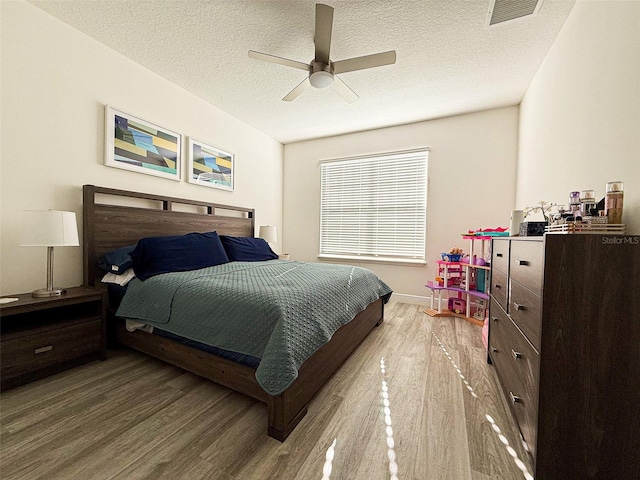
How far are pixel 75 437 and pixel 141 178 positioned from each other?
7.18ft

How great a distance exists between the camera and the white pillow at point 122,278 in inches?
80.2

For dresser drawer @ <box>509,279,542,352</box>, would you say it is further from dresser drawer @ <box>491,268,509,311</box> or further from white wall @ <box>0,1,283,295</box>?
white wall @ <box>0,1,283,295</box>

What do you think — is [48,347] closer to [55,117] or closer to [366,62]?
[55,117]

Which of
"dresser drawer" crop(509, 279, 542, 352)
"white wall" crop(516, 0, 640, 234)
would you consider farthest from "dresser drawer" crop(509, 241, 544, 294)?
"white wall" crop(516, 0, 640, 234)

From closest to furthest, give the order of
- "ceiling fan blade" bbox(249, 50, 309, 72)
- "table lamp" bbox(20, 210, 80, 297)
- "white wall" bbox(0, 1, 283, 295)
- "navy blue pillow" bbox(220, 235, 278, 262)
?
"table lamp" bbox(20, 210, 80, 297)
"white wall" bbox(0, 1, 283, 295)
"ceiling fan blade" bbox(249, 50, 309, 72)
"navy blue pillow" bbox(220, 235, 278, 262)

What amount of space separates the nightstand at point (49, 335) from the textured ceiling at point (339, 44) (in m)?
2.12

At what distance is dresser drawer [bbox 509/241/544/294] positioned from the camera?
3.35 ft

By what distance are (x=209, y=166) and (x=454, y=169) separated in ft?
A: 10.6

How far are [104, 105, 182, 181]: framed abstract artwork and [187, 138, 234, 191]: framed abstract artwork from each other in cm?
14

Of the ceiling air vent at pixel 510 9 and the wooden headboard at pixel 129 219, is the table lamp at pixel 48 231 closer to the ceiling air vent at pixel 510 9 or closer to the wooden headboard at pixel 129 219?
the wooden headboard at pixel 129 219

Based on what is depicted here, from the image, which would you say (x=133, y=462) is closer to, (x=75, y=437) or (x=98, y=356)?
(x=75, y=437)

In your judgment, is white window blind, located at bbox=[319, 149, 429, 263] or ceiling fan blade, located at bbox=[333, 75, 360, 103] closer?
ceiling fan blade, located at bbox=[333, 75, 360, 103]

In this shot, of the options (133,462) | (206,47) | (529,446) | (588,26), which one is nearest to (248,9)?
(206,47)

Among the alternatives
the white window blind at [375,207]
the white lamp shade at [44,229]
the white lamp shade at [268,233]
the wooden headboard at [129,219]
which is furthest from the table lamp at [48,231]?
the white window blind at [375,207]
